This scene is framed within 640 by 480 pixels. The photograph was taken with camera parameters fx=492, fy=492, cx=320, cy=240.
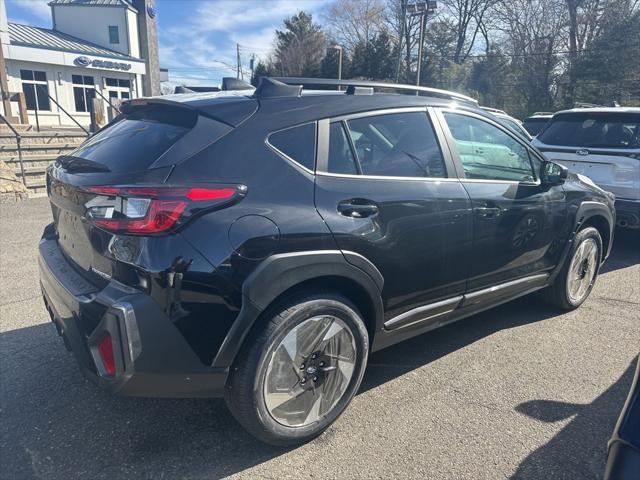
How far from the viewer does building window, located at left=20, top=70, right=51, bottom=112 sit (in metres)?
27.5

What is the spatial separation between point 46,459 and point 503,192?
315 cm

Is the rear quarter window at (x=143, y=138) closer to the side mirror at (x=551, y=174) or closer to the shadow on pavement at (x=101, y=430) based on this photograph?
the shadow on pavement at (x=101, y=430)

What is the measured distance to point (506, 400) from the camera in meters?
3.04

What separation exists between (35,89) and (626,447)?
107 feet

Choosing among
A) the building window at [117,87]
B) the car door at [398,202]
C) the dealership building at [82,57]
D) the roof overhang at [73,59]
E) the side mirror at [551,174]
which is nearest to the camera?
the car door at [398,202]

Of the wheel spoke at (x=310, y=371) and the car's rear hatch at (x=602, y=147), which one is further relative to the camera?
the car's rear hatch at (x=602, y=147)

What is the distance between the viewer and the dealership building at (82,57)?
2742cm

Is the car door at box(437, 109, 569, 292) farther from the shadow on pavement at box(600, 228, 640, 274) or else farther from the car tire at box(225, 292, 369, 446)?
the shadow on pavement at box(600, 228, 640, 274)

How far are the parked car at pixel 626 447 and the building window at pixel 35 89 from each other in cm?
3118

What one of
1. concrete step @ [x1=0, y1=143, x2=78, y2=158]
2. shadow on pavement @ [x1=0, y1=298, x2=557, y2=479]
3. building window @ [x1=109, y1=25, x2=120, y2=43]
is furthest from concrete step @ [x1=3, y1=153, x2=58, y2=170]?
building window @ [x1=109, y1=25, x2=120, y2=43]

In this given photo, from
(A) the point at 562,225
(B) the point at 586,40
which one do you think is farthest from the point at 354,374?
(B) the point at 586,40

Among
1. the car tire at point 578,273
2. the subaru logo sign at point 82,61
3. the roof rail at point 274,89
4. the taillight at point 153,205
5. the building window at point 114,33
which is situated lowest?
the car tire at point 578,273

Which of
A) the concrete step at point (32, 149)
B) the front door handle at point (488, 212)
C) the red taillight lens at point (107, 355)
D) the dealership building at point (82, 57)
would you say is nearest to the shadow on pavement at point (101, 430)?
the red taillight lens at point (107, 355)

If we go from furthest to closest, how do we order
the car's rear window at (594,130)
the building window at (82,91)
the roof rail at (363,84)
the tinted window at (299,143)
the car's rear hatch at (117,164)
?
the building window at (82,91)
the car's rear window at (594,130)
the roof rail at (363,84)
the tinted window at (299,143)
the car's rear hatch at (117,164)
